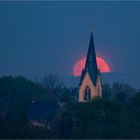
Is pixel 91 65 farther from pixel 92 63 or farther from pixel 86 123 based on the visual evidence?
pixel 86 123

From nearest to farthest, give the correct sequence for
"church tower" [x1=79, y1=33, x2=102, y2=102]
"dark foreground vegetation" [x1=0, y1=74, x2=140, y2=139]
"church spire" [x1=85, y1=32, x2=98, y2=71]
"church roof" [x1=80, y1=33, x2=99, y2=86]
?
"dark foreground vegetation" [x1=0, y1=74, x2=140, y2=139] → "church tower" [x1=79, y1=33, x2=102, y2=102] → "church roof" [x1=80, y1=33, x2=99, y2=86] → "church spire" [x1=85, y1=32, x2=98, y2=71]

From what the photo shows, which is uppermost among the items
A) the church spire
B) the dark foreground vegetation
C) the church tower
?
the church spire

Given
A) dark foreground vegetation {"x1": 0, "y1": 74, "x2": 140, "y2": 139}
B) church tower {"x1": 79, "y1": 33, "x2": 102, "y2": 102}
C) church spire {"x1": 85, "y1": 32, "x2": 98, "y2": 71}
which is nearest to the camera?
dark foreground vegetation {"x1": 0, "y1": 74, "x2": 140, "y2": 139}

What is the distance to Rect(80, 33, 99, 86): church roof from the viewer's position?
48219 millimetres

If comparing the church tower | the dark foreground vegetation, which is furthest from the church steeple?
the dark foreground vegetation

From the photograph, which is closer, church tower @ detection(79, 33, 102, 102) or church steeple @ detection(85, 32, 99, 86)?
church tower @ detection(79, 33, 102, 102)

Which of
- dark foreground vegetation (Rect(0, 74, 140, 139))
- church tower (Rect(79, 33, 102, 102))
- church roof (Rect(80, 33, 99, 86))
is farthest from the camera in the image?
church roof (Rect(80, 33, 99, 86))

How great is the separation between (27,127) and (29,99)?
2763 cm

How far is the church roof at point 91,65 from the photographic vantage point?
48219 millimetres

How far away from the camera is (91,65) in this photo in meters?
48.7

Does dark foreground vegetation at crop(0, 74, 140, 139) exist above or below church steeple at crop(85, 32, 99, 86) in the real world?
below

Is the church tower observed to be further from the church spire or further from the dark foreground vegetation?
the dark foreground vegetation

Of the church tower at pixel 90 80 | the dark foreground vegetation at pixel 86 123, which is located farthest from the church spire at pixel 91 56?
the dark foreground vegetation at pixel 86 123

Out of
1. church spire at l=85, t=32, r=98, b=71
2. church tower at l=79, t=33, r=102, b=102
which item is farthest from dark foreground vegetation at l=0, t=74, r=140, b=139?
church spire at l=85, t=32, r=98, b=71
